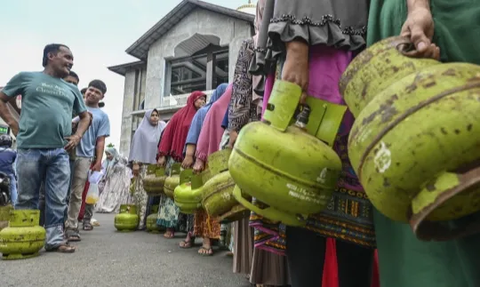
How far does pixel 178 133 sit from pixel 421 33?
377 cm

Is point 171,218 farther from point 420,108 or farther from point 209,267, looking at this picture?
point 420,108

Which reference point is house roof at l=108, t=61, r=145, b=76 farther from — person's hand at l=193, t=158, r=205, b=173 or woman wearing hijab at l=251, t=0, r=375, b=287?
woman wearing hijab at l=251, t=0, r=375, b=287

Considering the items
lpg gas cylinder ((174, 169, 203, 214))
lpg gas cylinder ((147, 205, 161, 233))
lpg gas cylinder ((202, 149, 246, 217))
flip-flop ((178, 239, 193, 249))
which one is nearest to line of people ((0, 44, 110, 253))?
flip-flop ((178, 239, 193, 249))

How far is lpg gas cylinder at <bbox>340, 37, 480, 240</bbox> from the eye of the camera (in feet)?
1.92

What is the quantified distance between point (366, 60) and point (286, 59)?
33 centimetres

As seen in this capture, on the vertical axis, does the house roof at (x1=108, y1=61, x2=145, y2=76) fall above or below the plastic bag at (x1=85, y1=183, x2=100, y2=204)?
above

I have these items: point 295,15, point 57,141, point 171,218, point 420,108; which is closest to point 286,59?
point 295,15

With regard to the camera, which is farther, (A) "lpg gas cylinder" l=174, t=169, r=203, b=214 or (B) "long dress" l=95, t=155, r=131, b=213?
(B) "long dress" l=95, t=155, r=131, b=213

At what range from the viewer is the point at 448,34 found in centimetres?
91

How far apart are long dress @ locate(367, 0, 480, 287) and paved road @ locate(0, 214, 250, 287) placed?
146cm

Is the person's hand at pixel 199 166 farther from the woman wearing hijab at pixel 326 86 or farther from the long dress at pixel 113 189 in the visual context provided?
the long dress at pixel 113 189

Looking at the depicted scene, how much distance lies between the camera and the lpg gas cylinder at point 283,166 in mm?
872

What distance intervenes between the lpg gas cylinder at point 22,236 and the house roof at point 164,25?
11.7m

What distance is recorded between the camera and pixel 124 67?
1623cm
